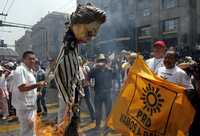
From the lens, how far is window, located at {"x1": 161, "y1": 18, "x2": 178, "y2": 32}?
35.1 metres

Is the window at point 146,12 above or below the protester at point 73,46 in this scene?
above

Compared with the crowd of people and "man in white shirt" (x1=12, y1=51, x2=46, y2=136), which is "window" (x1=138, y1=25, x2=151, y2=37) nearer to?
the crowd of people

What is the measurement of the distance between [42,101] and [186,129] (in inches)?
286

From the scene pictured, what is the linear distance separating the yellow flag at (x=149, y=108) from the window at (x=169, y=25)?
30.7 meters

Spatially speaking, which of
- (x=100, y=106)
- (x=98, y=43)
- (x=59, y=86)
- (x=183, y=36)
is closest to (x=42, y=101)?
(x=100, y=106)

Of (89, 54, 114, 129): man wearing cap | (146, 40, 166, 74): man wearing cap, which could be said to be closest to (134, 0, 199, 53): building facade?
(89, 54, 114, 129): man wearing cap

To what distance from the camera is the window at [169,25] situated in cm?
3506

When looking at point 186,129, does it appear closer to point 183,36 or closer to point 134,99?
point 134,99

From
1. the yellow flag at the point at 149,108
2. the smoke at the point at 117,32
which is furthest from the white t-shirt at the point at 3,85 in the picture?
the smoke at the point at 117,32

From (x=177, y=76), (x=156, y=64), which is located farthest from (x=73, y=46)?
(x=156, y=64)

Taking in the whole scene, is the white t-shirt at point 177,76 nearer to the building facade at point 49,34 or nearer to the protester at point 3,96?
the protester at point 3,96

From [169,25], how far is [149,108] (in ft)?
107

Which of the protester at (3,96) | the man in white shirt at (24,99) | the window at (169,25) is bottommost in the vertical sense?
the protester at (3,96)

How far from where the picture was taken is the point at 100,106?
28.2ft
